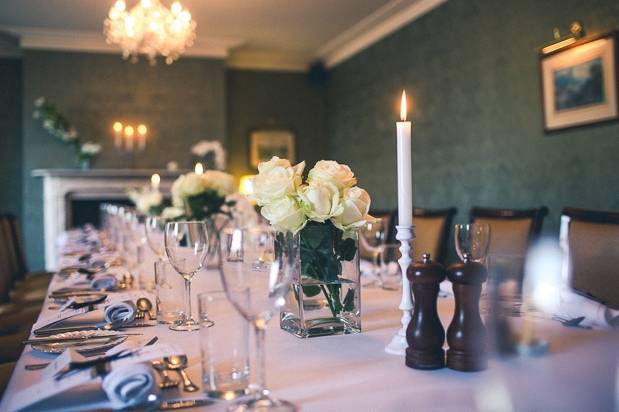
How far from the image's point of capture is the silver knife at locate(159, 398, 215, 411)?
0.72m

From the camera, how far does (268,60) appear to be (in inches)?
268

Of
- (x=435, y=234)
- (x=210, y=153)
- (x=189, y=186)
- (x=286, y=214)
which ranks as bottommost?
(x=435, y=234)

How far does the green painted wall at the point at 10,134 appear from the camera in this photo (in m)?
6.18

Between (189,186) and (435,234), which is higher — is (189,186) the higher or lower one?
the higher one

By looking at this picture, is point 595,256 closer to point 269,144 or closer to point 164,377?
point 164,377

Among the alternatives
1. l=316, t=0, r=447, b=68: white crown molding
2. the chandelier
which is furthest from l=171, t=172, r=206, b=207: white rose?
l=316, t=0, r=447, b=68: white crown molding

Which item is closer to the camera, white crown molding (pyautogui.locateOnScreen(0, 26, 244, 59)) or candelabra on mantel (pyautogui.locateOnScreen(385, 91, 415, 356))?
candelabra on mantel (pyautogui.locateOnScreen(385, 91, 415, 356))

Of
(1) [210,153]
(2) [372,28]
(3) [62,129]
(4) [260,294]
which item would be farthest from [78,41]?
(4) [260,294]

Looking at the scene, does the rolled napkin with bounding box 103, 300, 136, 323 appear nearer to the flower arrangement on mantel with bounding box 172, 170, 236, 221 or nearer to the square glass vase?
the square glass vase

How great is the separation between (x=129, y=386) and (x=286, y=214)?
0.43 metres

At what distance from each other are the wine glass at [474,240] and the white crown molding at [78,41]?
207 inches

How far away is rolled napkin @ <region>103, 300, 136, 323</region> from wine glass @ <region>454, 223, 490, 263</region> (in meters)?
0.69

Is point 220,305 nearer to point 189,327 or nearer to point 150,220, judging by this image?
point 189,327

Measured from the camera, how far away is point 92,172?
18.9ft
